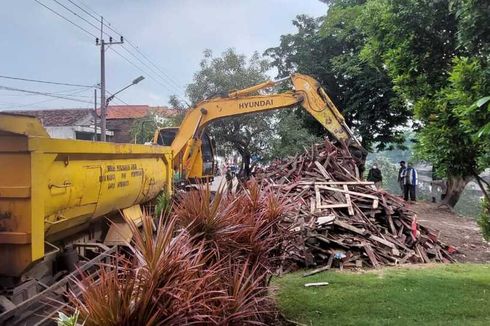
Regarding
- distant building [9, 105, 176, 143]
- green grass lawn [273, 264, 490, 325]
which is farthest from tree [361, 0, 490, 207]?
distant building [9, 105, 176, 143]

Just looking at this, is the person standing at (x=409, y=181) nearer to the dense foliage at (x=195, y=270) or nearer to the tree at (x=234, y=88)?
the tree at (x=234, y=88)

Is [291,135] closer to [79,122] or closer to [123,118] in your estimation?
[79,122]

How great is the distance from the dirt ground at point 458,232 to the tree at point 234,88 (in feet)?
31.6

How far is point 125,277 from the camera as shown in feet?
8.05

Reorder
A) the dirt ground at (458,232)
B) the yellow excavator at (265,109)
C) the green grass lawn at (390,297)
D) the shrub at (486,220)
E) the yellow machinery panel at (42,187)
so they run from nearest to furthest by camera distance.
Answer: the yellow machinery panel at (42,187), the green grass lawn at (390,297), the shrub at (486,220), the dirt ground at (458,232), the yellow excavator at (265,109)

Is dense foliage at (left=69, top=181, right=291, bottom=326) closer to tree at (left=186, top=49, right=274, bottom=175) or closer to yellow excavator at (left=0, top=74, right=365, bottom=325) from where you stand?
→ yellow excavator at (left=0, top=74, right=365, bottom=325)

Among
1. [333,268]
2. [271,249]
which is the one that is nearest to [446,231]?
[333,268]

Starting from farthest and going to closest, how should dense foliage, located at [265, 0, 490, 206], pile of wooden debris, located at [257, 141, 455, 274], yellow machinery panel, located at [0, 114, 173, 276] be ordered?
pile of wooden debris, located at [257, 141, 455, 274], dense foliage, located at [265, 0, 490, 206], yellow machinery panel, located at [0, 114, 173, 276]

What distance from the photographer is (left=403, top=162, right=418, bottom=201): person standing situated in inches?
706

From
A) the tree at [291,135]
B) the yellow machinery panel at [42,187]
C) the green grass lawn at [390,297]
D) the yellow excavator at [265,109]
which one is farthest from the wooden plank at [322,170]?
the tree at [291,135]

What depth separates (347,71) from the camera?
728 inches

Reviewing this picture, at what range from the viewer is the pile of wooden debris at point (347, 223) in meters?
8.38

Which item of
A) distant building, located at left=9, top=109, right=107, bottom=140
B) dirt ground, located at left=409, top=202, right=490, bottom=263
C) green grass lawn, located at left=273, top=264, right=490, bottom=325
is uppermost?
distant building, located at left=9, top=109, right=107, bottom=140

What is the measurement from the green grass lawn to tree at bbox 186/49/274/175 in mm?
16764
